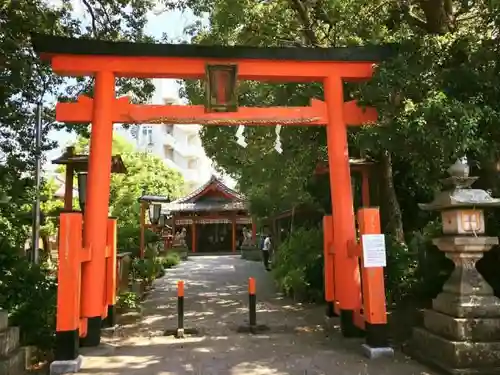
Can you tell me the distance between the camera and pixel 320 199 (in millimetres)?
14188

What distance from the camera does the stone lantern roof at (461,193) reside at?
6.48 m

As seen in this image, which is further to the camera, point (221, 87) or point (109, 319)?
point (109, 319)

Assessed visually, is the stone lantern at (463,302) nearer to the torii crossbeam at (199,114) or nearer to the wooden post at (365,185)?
the torii crossbeam at (199,114)

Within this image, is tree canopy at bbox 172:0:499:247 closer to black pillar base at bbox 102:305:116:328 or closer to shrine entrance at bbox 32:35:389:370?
shrine entrance at bbox 32:35:389:370

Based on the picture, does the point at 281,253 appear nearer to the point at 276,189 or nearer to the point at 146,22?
the point at 276,189

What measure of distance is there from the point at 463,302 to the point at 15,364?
6040 mm

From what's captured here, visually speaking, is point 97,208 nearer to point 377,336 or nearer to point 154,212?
point 377,336

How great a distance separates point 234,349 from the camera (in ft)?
24.8

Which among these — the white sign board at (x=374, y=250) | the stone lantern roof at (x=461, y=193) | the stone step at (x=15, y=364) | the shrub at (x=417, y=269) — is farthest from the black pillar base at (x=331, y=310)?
the stone step at (x=15, y=364)

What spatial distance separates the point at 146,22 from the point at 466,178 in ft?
32.7

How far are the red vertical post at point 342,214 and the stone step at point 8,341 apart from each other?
5083 millimetres

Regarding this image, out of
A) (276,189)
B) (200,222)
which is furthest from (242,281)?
(200,222)

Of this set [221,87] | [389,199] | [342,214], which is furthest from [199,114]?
[389,199]

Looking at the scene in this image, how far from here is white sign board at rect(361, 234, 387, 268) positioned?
22.7 ft
